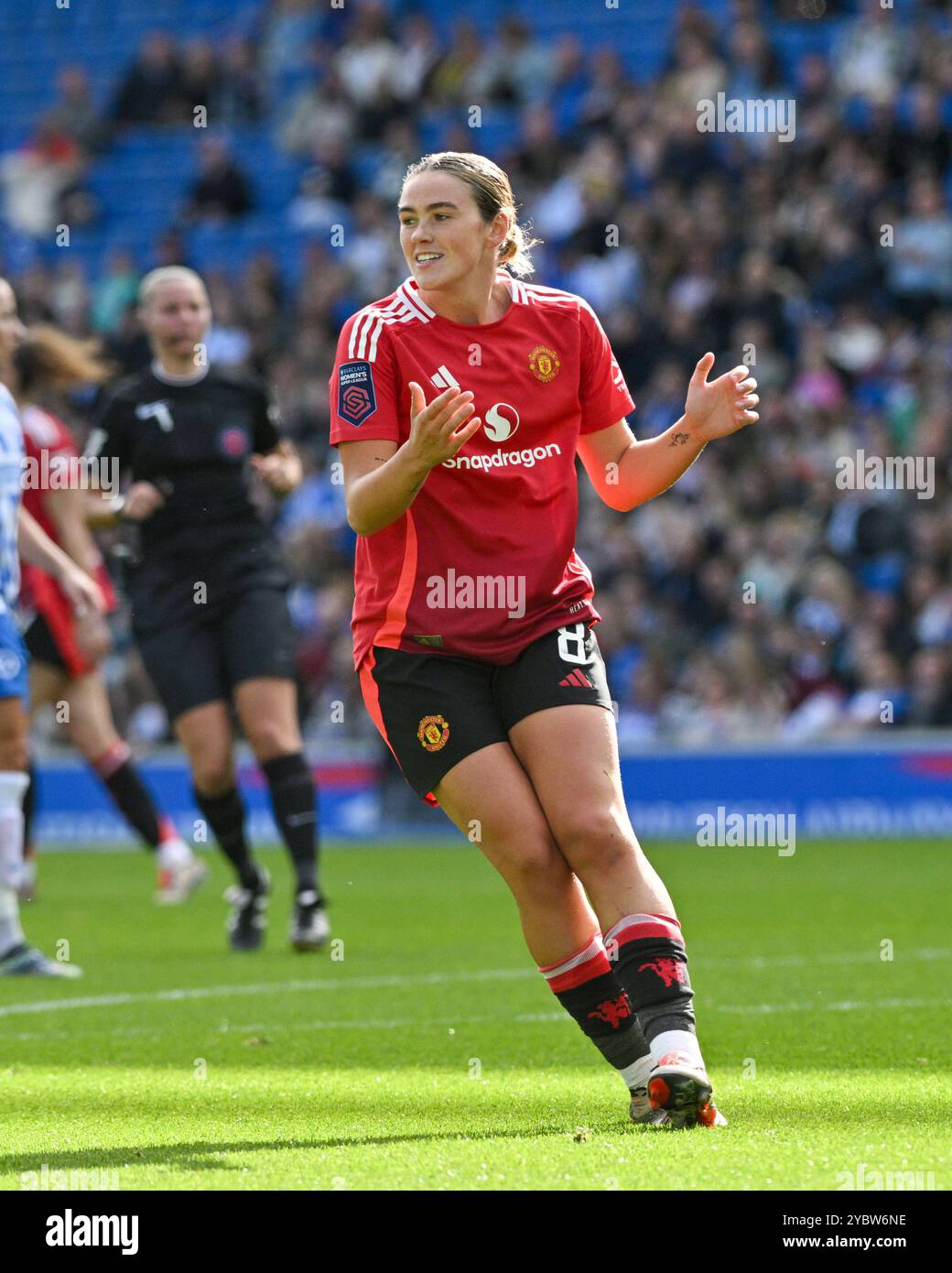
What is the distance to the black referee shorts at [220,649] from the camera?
29.5 feet

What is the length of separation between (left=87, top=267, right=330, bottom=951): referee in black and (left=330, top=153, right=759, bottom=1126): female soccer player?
12.3 feet

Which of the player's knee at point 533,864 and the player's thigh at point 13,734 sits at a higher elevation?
the player's thigh at point 13,734

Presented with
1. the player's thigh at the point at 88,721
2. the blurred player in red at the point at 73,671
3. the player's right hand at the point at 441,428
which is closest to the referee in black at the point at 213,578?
the blurred player in red at the point at 73,671

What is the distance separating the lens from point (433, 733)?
16.5 feet

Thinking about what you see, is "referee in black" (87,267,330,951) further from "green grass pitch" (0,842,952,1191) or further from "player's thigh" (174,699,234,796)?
"green grass pitch" (0,842,952,1191)

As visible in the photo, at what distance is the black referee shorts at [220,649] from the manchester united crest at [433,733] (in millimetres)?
3945

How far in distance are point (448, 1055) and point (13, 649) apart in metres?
2.49

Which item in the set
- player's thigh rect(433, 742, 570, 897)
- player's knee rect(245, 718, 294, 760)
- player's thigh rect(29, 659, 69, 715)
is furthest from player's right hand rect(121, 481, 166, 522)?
player's thigh rect(433, 742, 570, 897)

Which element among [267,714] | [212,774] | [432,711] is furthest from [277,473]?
[432,711]

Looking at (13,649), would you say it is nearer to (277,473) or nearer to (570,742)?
(277,473)

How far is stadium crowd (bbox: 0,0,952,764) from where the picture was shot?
1628cm

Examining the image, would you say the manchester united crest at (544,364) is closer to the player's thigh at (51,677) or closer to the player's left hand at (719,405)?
the player's left hand at (719,405)

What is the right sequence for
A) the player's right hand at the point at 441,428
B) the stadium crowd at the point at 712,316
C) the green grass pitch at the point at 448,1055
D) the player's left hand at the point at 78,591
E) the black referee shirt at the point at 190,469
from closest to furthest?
the green grass pitch at the point at 448,1055 → the player's right hand at the point at 441,428 → the player's left hand at the point at 78,591 → the black referee shirt at the point at 190,469 → the stadium crowd at the point at 712,316
